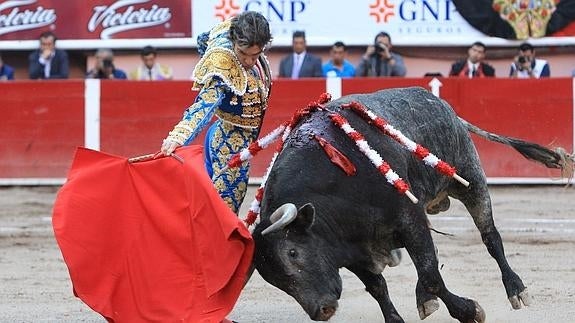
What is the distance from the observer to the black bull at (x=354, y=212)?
3812mm

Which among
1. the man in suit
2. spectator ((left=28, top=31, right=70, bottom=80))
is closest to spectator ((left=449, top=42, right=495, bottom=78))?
the man in suit

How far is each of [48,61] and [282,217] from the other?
6.61 metres

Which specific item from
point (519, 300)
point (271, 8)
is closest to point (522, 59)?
point (271, 8)

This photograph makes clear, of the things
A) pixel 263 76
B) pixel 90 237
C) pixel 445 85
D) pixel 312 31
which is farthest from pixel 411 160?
pixel 312 31

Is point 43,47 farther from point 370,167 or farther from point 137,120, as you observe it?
point 370,167

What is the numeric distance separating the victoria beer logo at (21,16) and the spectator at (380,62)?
283 cm

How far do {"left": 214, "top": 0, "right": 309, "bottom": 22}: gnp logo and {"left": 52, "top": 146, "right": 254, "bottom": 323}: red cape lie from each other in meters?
6.42

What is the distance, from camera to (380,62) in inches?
375

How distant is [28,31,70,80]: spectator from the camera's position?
9891 mm

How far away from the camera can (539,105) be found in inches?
346

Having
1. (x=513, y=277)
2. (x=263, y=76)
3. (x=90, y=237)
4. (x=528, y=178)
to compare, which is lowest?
(x=528, y=178)

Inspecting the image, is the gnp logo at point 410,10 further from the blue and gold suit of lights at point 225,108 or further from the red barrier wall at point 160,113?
the blue and gold suit of lights at point 225,108

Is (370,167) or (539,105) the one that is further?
(539,105)

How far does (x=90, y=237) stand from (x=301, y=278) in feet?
2.29
